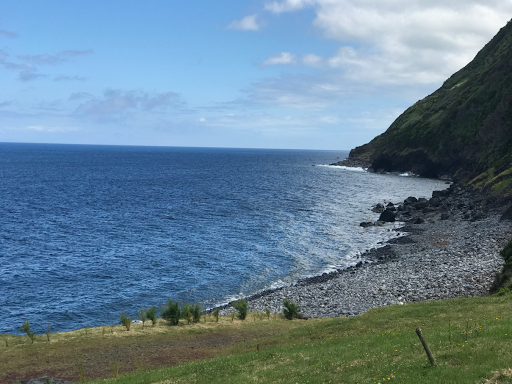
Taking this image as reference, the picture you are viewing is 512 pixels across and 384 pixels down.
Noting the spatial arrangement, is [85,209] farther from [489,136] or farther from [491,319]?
[489,136]

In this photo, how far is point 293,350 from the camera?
2302 centimetres

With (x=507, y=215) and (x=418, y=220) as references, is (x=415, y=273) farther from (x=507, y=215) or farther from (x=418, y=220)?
(x=418, y=220)

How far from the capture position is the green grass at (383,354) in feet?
48.6

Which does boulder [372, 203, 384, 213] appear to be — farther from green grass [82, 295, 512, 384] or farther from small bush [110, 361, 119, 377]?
small bush [110, 361, 119, 377]

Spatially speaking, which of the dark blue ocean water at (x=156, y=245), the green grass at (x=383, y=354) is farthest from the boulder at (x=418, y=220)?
the green grass at (x=383, y=354)

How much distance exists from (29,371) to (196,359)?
10.1 meters

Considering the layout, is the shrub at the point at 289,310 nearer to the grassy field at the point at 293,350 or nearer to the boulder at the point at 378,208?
the grassy field at the point at 293,350

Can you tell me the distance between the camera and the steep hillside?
10318 centimetres

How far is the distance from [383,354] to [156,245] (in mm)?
→ 52317

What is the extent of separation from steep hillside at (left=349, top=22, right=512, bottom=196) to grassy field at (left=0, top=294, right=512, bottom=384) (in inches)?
2523

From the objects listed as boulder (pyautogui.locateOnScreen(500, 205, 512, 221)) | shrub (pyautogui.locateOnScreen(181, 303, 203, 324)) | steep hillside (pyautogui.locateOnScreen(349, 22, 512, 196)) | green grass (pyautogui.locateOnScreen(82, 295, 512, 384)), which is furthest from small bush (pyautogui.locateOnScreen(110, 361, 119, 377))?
steep hillside (pyautogui.locateOnScreen(349, 22, 512, 196))

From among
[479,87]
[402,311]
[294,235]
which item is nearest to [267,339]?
[402,311]

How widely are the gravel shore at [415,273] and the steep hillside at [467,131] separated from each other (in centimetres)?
→ 1962

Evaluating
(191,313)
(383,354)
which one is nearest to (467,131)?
(191,313)
